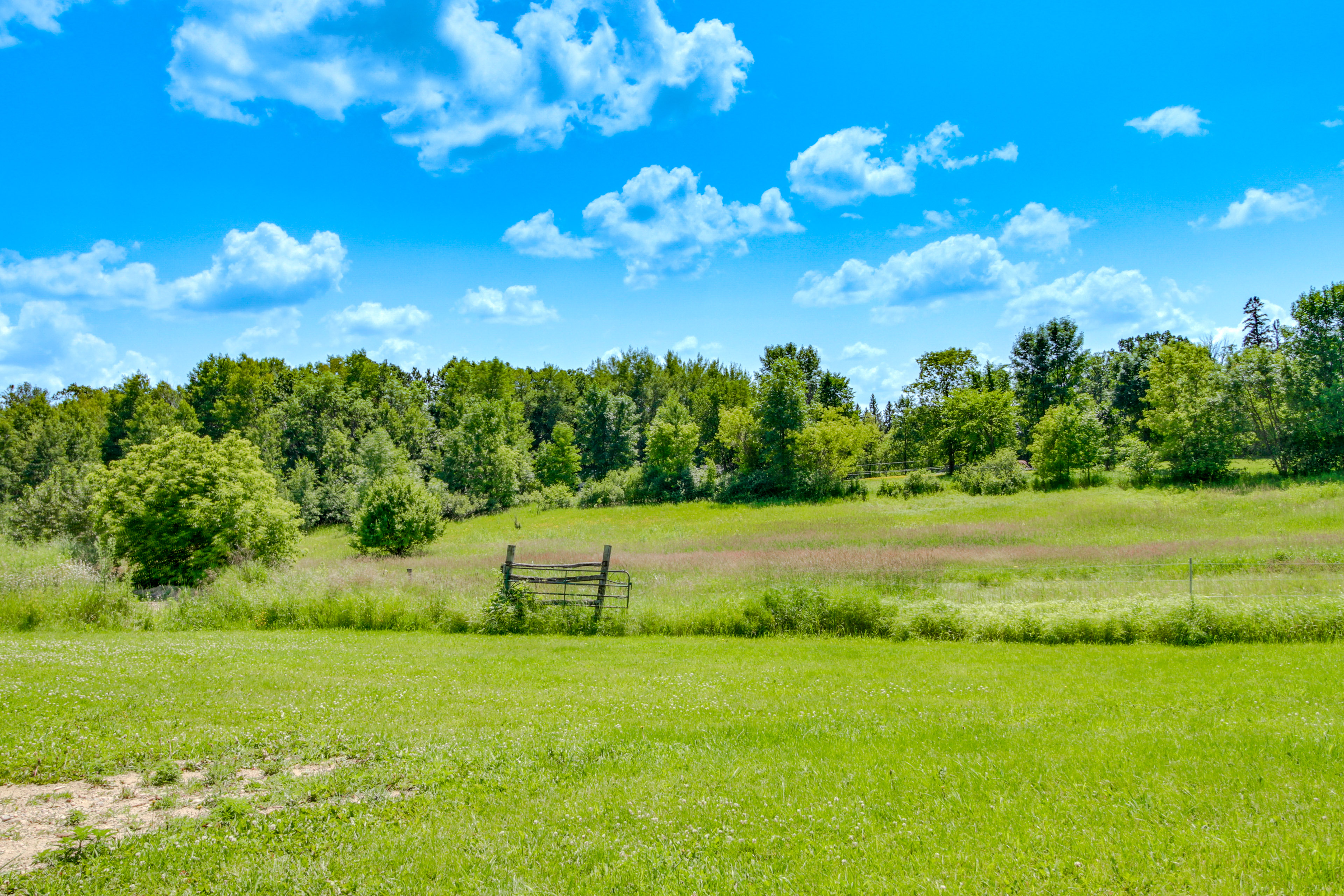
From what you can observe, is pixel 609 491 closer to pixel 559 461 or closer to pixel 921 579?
pixel 559 461

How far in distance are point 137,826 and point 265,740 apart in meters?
2.42

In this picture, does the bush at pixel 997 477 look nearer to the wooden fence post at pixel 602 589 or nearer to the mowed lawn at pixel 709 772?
the mowed lawn at pixel 709 772

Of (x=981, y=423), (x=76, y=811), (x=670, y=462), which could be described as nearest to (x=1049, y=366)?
(x=981, y=423)

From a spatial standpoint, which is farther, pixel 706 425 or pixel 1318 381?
pixel 706 425

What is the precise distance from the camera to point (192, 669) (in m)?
12.4

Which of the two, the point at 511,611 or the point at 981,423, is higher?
the point at 981,423

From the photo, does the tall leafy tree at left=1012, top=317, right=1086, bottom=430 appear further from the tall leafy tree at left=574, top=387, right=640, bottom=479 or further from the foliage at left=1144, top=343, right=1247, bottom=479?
the tall leafy tree at left=574, top=387, right=640, bottom=479

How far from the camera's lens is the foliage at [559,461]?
73500 mm

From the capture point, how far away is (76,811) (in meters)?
6.18

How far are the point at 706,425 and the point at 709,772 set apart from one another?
246 ft

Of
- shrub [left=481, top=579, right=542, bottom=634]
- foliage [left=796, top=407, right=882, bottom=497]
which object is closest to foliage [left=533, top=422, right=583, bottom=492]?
foliage [left=796, top=407, right=882, bottom=497]

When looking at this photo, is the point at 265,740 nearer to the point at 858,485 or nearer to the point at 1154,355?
the point at 858,485

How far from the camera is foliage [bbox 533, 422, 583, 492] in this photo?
241 feet

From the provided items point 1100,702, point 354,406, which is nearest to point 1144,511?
point 1100,702
